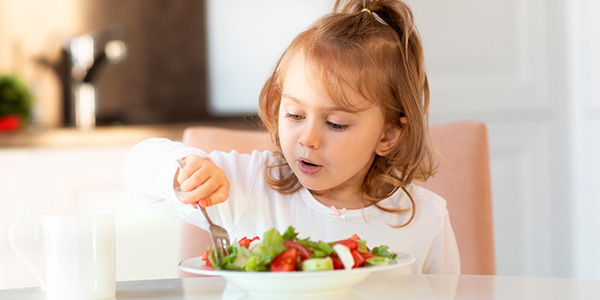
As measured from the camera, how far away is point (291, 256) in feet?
2.50

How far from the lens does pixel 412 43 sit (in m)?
1.32

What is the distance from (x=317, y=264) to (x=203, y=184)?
0.29 meters

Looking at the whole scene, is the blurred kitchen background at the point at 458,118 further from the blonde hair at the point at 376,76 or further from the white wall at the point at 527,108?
the blonde hair at the point at 376,76

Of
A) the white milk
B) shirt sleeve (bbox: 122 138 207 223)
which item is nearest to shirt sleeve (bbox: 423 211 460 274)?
shirt sleeve (bbox: 122 138 207 223)

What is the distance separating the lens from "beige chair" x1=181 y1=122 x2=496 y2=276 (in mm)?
1373

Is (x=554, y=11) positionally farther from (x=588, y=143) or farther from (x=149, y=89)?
(x=149, y=89)

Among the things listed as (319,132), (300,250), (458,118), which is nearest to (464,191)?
(319,132)

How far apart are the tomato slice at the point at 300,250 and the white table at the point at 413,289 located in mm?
57

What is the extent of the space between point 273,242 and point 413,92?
590mm

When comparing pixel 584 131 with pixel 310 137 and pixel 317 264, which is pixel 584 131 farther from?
pixel 317 264

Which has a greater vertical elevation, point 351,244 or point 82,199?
point 351,244

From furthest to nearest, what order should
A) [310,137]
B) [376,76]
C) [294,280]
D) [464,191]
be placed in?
[464,191]
[376,76]
[310,137]
[294,280]

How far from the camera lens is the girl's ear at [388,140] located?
1.31 metres

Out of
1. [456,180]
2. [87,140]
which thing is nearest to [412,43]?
[456,180]
